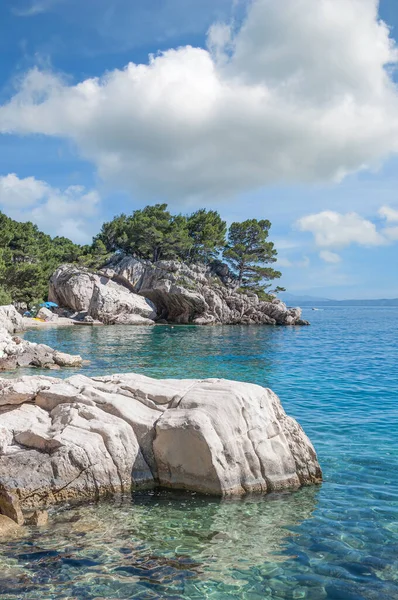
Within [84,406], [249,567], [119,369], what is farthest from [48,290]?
[249,567]

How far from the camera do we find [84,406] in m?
9.41

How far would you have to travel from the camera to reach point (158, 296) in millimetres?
69938

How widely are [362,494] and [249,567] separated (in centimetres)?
361

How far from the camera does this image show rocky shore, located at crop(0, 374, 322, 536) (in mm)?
8289

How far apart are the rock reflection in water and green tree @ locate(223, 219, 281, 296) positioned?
7008cm

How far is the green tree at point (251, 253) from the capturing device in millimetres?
78250


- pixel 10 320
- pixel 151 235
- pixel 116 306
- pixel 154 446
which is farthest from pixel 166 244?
pixel 154 446

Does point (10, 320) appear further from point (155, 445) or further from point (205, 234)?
point (205, 234)

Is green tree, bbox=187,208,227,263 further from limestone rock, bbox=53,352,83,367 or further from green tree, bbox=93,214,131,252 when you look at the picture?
limestone rock, bbox=53,352,83,367

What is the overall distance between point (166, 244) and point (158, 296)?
10524 mm

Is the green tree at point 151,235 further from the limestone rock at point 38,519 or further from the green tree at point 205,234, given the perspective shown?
the limestone rock at point 38,519

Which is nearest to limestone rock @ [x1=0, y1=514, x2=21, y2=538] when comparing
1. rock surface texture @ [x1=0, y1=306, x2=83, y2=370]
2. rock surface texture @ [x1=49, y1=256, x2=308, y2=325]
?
rock surface texture @ [x1=0, y1=306, x2=83, y2=370]

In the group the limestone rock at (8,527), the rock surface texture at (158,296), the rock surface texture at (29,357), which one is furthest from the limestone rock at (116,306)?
the limestone rock at (8,527)

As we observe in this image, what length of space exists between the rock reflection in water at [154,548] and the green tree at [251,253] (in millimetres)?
70077
